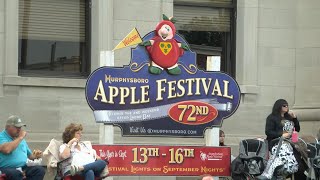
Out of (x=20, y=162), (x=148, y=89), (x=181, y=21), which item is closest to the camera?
(x=20, y=162)

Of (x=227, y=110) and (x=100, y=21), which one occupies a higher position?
(x=100, y=21)

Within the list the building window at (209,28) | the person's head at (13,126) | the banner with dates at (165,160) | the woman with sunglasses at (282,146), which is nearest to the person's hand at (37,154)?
the person's head at (13,126)

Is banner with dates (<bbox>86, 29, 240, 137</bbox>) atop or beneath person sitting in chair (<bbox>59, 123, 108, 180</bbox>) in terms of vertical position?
atop

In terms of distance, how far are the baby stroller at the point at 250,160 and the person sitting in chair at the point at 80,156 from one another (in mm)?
2478

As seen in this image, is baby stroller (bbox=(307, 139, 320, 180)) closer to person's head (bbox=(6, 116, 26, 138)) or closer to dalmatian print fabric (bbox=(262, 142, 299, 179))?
dalmatian print fabric (bbox=(262, 142, 299, 179))

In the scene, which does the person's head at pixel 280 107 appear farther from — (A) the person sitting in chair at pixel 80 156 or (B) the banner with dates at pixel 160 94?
(A) the person sitting in chair at pixel 80 156

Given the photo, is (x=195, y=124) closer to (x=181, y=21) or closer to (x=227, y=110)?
(x=227, y=110)

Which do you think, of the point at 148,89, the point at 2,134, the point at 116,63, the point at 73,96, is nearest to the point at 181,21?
the point at 116,63

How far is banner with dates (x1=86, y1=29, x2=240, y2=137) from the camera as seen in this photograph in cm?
1276

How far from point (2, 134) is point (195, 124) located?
10.7ft

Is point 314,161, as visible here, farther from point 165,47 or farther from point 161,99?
point 165,47

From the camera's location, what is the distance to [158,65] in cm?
1305

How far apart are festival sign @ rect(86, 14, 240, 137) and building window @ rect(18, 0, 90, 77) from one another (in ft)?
9.68

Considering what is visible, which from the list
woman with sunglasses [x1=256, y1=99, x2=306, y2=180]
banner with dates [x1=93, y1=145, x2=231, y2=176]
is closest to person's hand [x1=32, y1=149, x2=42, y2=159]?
banner with dates [x1=93, y1=145, x2=231, y2=176]
